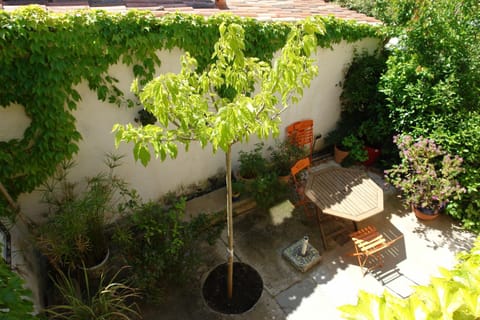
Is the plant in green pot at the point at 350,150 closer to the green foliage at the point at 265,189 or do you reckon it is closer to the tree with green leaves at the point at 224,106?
the green foliage at the point at 265,189

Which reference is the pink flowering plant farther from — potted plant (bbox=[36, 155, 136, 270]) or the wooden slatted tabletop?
potted plant (bbox=[36, 155, 136, 270])

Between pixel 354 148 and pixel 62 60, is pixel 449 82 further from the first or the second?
pixel 62 60

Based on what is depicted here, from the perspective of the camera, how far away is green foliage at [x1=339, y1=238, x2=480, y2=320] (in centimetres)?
134

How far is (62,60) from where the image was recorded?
3662 millimetres

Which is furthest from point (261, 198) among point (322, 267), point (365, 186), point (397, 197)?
point (397, 197)

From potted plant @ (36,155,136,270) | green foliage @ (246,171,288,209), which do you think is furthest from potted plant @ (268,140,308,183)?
potted plant @ (36,155,136,270)

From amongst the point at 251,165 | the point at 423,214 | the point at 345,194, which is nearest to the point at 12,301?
the point at 251,165

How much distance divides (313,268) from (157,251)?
2624 mm

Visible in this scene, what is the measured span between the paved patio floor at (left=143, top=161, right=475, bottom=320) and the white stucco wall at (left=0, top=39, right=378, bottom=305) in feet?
2.48

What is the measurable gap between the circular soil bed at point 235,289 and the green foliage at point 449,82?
4217mm

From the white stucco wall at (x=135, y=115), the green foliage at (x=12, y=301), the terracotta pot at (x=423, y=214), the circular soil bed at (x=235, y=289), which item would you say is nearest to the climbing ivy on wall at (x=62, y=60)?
the white stucco wall at (x=135, y=115)

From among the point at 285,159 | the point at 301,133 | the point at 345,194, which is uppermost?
the point at 301,133

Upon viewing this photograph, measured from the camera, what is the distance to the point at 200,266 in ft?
15.7

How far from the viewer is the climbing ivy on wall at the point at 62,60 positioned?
340 cm
